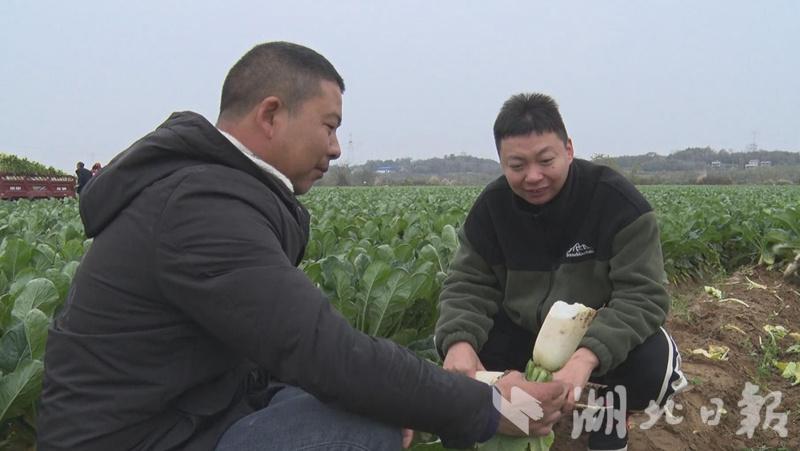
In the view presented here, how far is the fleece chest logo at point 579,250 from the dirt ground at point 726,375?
950 mm

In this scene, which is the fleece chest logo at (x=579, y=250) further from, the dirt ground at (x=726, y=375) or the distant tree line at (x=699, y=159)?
the distant tree line at (x=699, y=159)

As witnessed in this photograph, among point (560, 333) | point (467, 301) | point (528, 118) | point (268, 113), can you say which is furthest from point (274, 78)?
point (467, 301)

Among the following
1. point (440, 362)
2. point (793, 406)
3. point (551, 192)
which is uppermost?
point (551, 192)

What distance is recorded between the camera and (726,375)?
3809mm

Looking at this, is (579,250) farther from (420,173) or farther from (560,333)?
(420,173)

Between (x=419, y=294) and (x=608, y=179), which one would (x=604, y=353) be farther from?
(x=419, y=294)

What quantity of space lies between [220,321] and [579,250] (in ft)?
5.57

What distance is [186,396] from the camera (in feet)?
5.17

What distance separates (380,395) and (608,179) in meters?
1.58

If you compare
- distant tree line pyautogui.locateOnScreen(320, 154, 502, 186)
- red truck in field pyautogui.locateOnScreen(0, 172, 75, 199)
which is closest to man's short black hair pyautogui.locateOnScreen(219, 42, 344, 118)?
red truck in field pyautogui.locateOnScreen(0, 172, 75, 199)

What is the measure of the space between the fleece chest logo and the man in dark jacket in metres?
1.13

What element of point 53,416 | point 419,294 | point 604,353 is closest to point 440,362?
point 419,294

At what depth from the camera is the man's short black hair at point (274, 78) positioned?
66.6 inches

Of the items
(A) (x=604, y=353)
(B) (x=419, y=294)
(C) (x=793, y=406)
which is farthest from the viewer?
(C) (x=793, y=406)
